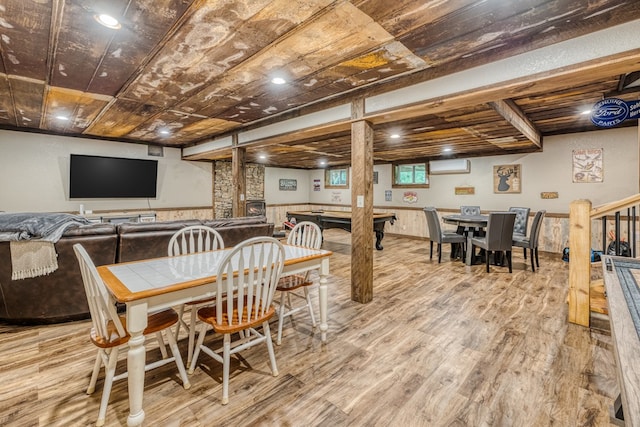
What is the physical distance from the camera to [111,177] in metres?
6.05

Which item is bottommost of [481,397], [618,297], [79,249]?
[481,397]

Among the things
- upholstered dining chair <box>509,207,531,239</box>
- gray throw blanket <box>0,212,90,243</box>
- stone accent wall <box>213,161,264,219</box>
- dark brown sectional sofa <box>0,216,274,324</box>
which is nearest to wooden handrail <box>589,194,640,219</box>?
upholstered dining chair <box>509,207,531,239</box>

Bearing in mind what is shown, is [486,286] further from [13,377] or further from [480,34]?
[13,377]

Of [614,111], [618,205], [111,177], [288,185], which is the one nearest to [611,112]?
[614,111]

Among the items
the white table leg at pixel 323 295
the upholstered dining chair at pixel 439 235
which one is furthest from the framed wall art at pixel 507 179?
the white table leg at pixel 323 295

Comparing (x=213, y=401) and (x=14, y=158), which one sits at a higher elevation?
(x=14, y=158)

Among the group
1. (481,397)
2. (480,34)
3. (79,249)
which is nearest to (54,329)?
(79,249)

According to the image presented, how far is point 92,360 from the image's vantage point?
2154 mm

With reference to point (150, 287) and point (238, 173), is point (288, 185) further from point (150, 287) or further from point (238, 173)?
point (150, 287)

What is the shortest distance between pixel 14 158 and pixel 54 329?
4382 mm

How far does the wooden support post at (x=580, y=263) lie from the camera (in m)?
2.66

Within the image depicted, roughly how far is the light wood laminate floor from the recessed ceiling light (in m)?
2.34

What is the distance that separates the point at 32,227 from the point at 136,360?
6.57 ft

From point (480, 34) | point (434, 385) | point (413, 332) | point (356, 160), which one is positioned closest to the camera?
point (434, 385)
